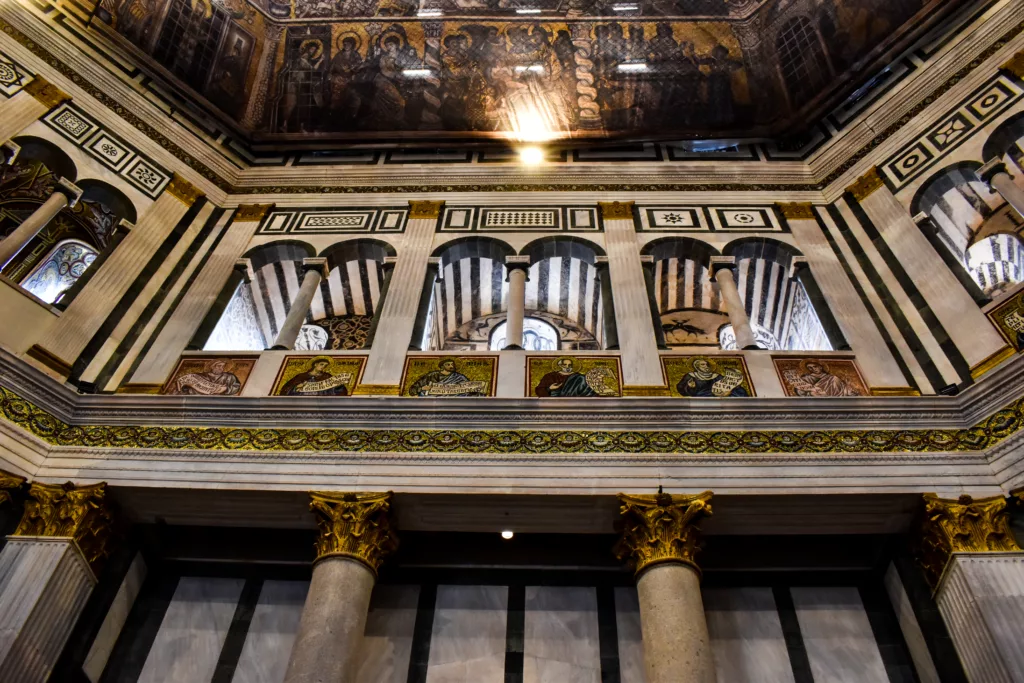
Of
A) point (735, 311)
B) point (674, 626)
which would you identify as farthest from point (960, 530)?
point (735, 311)

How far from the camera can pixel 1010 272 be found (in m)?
9.66

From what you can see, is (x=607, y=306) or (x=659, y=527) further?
(x=607, y=306)

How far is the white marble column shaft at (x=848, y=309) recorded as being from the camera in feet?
26.2

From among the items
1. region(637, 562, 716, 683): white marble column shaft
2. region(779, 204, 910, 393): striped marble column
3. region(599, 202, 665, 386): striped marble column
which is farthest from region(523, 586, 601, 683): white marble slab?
region(779, 204, 910, 393): striped marble column

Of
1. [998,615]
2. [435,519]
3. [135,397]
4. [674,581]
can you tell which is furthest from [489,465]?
[998,615]

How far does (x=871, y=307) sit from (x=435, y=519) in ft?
17.4

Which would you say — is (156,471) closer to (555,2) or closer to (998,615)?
(998,615)

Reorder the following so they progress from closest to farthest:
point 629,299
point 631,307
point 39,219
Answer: point 39,219, point 631,307, point 629,299

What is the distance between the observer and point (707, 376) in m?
8.09

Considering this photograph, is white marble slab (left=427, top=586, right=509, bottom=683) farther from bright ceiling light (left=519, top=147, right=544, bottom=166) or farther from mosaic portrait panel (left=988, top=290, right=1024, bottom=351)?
bright ceiling light (left=519, top=147, right=544, bottom=166)

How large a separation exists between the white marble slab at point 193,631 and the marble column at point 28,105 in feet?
17.9

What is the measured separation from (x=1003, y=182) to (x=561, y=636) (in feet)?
21.5

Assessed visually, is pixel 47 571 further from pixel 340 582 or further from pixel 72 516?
pixel 340 582

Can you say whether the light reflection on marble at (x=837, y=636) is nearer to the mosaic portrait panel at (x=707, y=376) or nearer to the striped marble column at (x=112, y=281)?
the mosaic portrait panel at (x=707, y=376)
